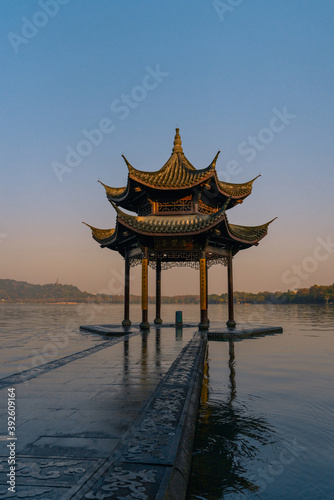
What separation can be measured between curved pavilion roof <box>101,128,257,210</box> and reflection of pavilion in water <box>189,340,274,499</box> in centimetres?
1298

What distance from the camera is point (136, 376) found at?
26.1ft

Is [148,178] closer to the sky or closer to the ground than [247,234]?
closer to the sky

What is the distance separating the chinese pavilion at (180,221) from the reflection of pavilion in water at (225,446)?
1140 centimetres

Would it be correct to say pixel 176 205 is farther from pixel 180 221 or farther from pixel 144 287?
pixel 144 287

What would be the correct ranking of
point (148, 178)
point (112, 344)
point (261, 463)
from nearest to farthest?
point (261, 463), point (112, 344), point (148, 178)

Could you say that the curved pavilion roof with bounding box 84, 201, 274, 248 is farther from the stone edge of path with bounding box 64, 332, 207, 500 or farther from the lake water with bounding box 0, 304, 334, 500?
the stone edge of path with bounding box 64, 332, 207, 500

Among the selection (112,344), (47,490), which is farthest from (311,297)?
(47,490)

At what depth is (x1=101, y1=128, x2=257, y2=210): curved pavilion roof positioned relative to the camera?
19047 millimetres

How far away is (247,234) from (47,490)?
20.0 metres

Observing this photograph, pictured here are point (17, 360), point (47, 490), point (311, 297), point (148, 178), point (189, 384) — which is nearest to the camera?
point (47, 490)

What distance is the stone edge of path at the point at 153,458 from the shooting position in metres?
2.98

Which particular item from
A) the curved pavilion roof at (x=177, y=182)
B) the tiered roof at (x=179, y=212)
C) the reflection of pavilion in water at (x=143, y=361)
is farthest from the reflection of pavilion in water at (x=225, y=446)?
the curved pavilion roof at (x=177, y=182)

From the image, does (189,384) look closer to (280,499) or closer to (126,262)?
(280,499)

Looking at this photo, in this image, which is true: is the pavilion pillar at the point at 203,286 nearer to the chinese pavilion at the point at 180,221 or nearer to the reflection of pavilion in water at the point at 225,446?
the chinese pavilion at the point at 180,221
